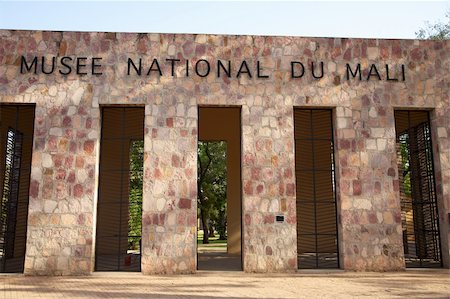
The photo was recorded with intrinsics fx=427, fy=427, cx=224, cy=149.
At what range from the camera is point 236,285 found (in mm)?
8148

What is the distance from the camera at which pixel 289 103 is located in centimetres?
1034

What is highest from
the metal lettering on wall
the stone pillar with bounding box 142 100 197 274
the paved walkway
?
the metal lettering on wall

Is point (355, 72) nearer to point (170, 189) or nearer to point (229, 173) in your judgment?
point (170, 189)

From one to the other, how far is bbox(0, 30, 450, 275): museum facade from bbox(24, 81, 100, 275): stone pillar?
23mm

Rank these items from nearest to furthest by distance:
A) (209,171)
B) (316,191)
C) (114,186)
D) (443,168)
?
(443,168) → (114,186) → (316,191) → (209,171)

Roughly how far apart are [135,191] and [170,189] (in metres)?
13.1

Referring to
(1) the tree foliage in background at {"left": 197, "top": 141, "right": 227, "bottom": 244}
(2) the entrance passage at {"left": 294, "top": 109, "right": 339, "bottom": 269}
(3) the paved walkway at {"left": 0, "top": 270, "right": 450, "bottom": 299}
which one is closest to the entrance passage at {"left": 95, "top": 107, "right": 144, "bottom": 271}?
(3) the paved walkway at {"left": 0, "top": 270, "right": 450, "bottom": 299}

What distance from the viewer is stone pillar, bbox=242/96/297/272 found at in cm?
970

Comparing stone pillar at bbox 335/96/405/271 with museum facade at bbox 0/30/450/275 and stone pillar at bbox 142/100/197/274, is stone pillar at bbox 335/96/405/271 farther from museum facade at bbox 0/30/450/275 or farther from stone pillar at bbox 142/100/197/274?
stone pillar at bbox 142/100/197/274

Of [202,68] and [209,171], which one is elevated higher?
[202,68]

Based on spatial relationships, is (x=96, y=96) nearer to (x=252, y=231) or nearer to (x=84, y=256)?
(x=84, y=256)

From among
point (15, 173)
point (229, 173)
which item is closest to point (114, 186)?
point (15, 173)

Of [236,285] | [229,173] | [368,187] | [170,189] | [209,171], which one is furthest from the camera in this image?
[209,171]

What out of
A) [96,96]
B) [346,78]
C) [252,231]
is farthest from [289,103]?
[96,96]
